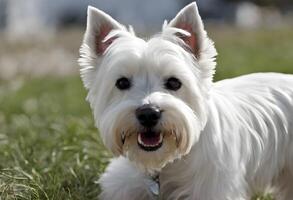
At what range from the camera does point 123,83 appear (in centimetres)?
532

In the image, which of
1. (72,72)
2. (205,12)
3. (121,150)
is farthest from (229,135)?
(205,12)

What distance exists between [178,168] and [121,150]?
440 millimetres

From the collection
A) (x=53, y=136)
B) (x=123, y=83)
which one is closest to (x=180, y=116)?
(x=123, y=83)

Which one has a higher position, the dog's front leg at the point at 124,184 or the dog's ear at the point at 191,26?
the dog's ear at the point at 191,26

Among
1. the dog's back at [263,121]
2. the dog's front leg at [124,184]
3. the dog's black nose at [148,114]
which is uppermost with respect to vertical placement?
the dog's black nose at [148,114]

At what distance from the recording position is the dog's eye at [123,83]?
5305mm

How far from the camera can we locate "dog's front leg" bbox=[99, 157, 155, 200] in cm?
575

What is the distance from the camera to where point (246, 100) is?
19.2 feet

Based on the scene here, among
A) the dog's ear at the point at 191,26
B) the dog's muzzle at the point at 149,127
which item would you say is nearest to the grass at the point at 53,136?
the dog's muzzle at the point at 149,127

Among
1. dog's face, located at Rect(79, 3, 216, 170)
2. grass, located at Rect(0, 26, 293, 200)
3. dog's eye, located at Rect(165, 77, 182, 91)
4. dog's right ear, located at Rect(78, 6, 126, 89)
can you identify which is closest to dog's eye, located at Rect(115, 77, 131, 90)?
dog's face, located at Rect(79, 3, 216, 170)

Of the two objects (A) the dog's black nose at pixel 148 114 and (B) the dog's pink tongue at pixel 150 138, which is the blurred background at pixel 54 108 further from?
(A) the dog's black nose at pixel 148 114

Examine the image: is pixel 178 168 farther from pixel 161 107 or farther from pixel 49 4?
pixel 49 4

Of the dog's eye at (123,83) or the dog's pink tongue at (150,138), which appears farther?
the dog's eye at (123,83)

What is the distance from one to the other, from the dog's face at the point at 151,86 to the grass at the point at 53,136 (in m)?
0.94
